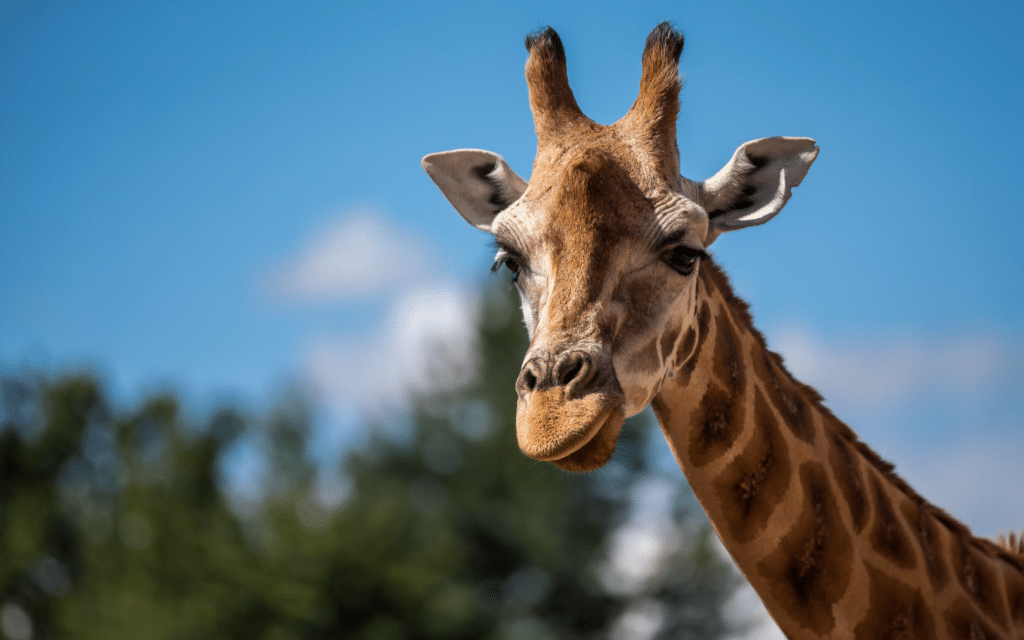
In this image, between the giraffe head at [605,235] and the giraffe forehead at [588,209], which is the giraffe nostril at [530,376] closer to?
the giraffe head at [605,235]

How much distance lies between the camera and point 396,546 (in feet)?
121

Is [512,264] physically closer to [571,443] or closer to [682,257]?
[682,257]

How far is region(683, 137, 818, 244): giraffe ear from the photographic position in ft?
15.0

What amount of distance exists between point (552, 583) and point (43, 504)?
3222 cm

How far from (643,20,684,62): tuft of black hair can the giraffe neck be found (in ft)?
3.63

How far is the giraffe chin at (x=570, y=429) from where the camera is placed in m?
3.44

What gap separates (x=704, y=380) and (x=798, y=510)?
2.39 feet

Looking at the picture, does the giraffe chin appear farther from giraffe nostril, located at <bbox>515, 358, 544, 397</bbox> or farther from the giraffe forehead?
the giraffe forehead

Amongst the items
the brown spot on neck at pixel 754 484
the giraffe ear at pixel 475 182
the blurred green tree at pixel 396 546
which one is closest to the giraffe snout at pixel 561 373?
the brown spot on neck at pixel 754 484

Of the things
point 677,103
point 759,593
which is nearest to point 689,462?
point 759,593

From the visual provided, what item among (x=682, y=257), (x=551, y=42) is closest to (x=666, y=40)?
(x=551, y=42)

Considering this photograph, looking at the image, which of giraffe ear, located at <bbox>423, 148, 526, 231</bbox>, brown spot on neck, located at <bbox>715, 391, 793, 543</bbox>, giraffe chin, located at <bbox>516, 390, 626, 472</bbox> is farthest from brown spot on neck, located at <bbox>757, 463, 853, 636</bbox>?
giraffe ear, located at <bbox>423, 148, 526, 231</bbox>

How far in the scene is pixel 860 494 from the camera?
4.63m

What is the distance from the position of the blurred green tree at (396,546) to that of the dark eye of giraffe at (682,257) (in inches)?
996
